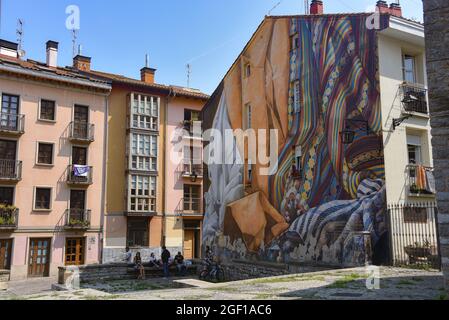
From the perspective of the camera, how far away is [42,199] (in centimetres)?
2878

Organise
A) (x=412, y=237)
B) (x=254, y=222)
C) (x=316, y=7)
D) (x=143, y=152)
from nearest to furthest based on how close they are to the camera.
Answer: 1. (x=412, y=237)
2. (x=316, y=7)
3. (x=254, y=222)
4. (x=143, y=152)

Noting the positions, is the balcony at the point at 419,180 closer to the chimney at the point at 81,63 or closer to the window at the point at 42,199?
the window at the point at 42,199

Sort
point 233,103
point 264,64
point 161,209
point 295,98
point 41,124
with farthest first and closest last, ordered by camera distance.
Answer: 1. point 161,209
2. point 41,124
3. point 233,103
4. point 264,64
5. point 295,98

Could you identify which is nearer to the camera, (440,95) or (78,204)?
(440,95)

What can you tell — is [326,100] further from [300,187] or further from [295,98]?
[300,187]

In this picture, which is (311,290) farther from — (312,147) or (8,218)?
(8,218)

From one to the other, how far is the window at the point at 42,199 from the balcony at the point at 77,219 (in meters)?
1.41

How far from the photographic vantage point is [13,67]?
91.2 ft

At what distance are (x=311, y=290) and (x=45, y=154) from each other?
25079 mm

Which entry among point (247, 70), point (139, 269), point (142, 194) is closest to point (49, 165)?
point (142, 194)

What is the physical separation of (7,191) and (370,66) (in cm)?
2341

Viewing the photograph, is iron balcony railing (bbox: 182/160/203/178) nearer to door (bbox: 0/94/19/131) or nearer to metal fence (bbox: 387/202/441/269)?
door (bbox: 0/94/19/131)
